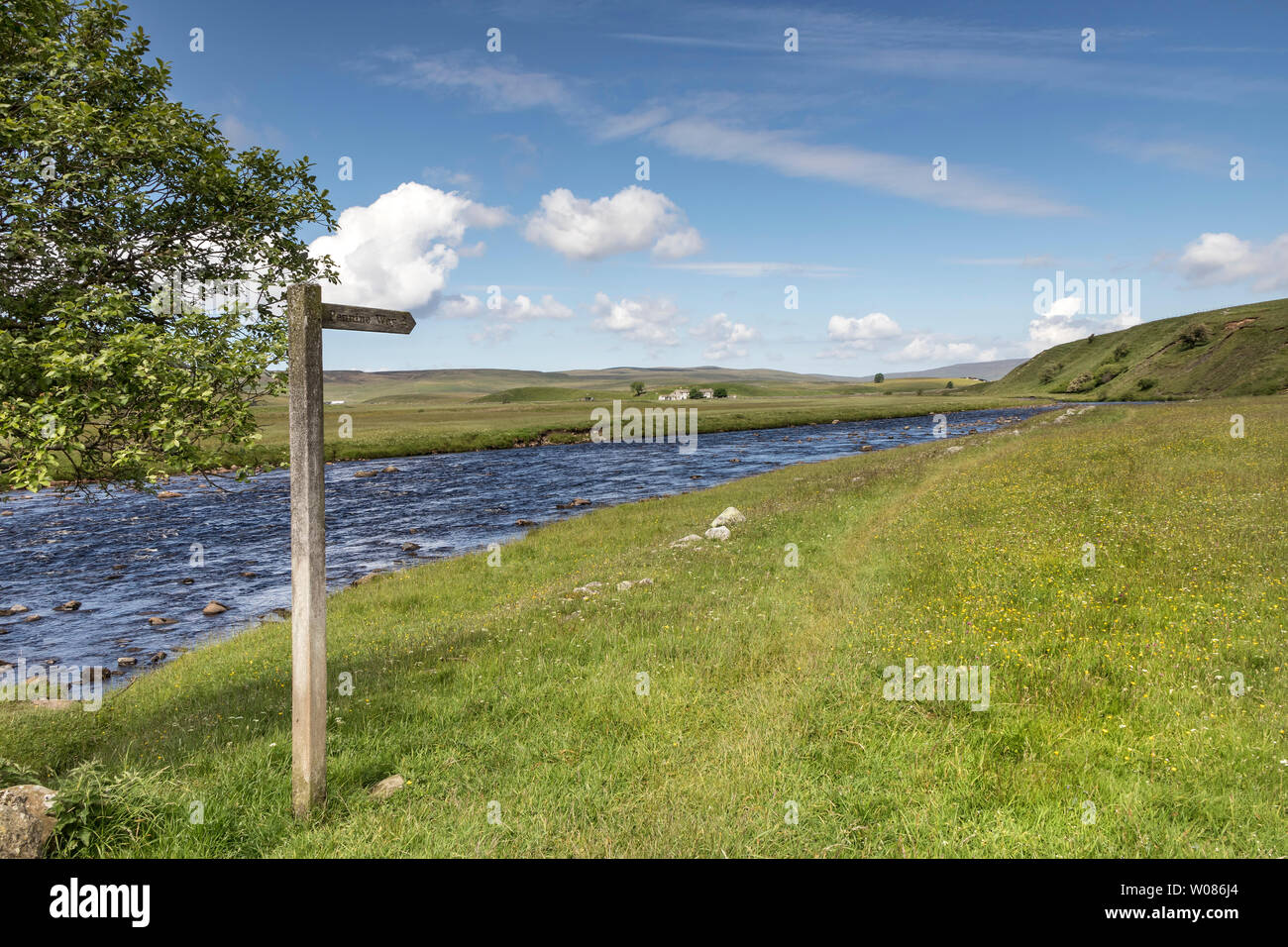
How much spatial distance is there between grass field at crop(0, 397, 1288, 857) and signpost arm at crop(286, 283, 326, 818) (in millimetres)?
659

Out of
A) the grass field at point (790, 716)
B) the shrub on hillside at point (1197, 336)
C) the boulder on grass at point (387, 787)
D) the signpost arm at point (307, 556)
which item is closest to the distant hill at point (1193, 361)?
the shrub on hillside at point (1197, 336)

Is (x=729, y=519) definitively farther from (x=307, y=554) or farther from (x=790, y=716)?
(x=307, y=554)

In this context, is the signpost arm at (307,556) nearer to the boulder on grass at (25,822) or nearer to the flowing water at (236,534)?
the boulder on grass at (25,822)

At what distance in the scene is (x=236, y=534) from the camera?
32625 mm

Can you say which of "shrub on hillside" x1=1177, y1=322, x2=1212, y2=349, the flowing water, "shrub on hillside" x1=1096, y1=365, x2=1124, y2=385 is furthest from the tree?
"shrub on hillside" x1=1096, y1=365, x2=1124, y2=385

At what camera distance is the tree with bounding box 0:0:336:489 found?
7109 mm

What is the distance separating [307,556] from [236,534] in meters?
31.8

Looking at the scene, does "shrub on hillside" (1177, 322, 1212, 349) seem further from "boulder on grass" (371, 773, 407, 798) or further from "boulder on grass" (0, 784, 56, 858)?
"boulder on grass" (0, 784, 56, 858)

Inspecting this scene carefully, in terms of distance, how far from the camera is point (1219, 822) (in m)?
5.78

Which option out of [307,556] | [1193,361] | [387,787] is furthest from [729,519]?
[1193,361]
